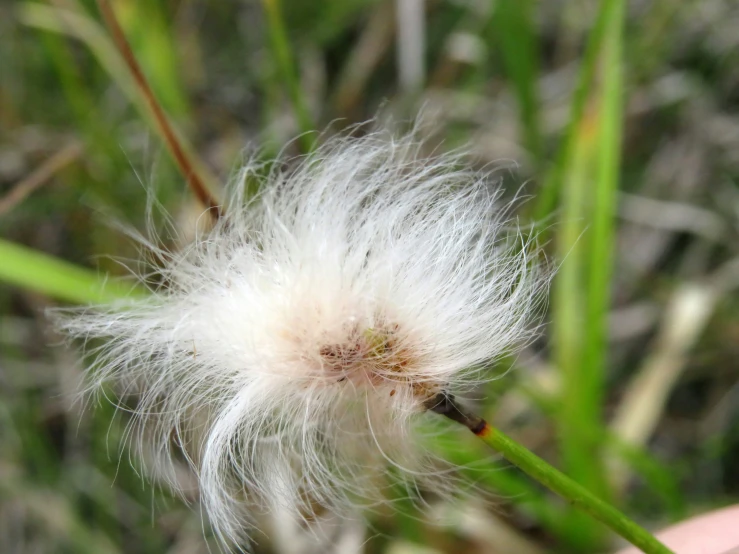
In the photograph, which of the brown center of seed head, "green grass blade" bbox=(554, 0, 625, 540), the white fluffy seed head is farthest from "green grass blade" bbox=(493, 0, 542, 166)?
the brown center of seed head

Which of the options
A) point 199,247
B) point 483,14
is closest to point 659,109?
point 483,14

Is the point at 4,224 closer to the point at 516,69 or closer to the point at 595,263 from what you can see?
the point at 516,69

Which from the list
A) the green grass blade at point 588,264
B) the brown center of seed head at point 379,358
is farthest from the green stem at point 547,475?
the green grass blade at point 588,264

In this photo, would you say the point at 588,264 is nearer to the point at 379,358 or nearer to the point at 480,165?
the point at 480,165

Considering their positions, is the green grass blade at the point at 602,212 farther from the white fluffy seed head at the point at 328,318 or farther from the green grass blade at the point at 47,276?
the green grass blade at the point at 47,276

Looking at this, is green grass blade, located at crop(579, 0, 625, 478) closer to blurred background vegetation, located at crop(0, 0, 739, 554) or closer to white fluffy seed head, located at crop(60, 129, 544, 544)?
blurred background vegetation, located at crop(0, 0, 739, 554)

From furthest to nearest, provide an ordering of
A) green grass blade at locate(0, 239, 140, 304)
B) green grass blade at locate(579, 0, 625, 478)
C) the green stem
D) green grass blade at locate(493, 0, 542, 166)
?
green grass blade at locate(493, 0, 542, 166) → green grass blade at locate(579, 0, 625, 478) → green grass blade at locate(0, 239, 140, 304) → the green stem
